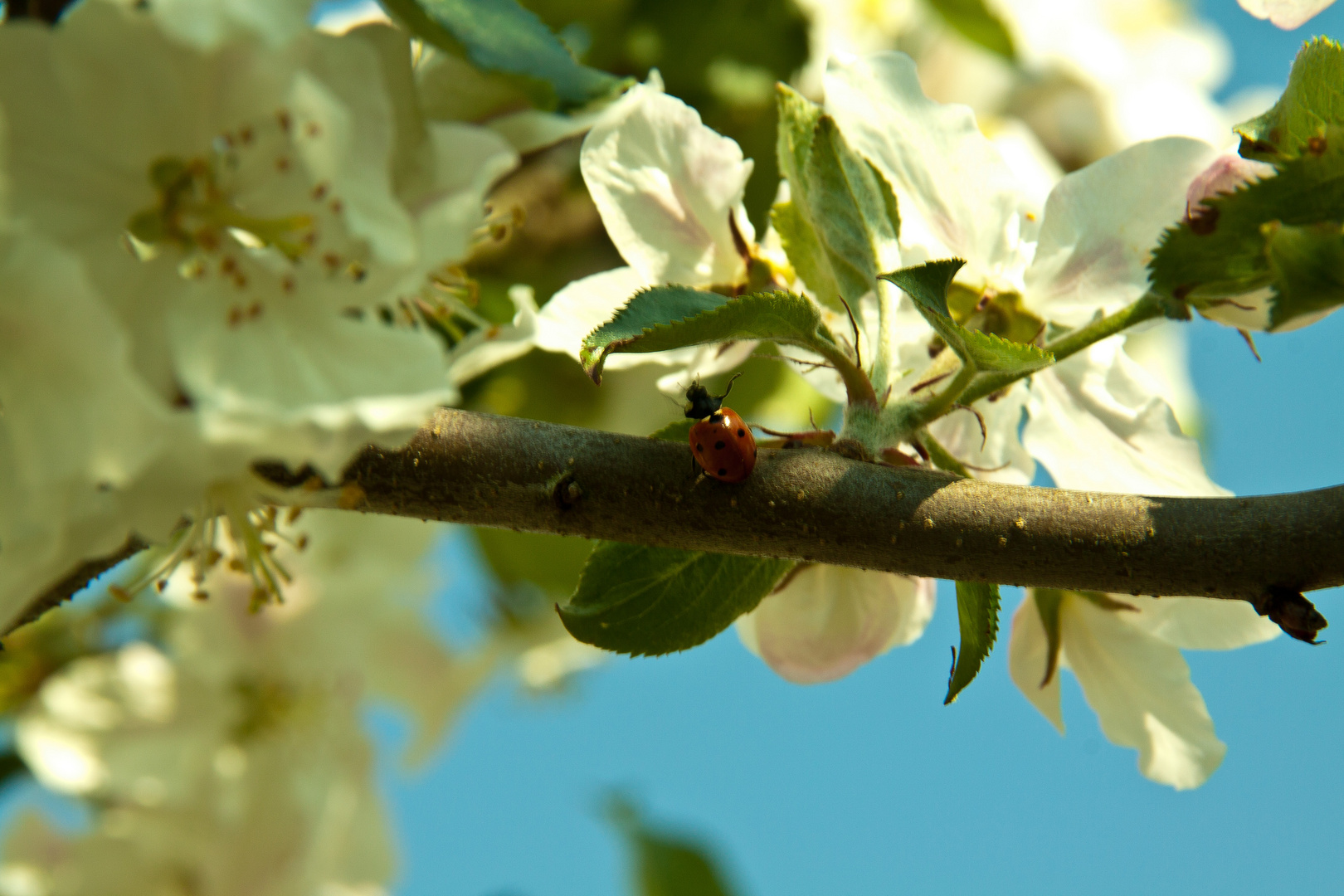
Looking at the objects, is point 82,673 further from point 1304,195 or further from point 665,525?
point 1304,195

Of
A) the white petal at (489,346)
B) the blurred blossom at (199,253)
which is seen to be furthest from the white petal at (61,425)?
the white petal at (489,346)

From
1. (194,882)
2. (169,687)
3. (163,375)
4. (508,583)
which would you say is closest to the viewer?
(163,375)

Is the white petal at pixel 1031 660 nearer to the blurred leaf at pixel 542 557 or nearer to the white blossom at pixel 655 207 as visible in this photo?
the white blossom at pixel 655 207

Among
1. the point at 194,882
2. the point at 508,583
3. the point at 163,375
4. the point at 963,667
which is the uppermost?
the point at 163,375

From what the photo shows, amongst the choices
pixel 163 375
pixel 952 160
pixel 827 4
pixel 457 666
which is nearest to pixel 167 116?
pixel 163 375

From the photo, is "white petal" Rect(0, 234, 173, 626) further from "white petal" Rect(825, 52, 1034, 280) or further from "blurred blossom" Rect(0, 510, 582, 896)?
"blurred blossom" Rect(0, 510, 582, 896)

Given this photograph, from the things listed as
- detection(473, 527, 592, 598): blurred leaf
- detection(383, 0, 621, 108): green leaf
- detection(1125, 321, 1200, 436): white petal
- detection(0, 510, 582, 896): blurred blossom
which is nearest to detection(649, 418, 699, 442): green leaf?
detection(383, 0, 621, 108): green leaf
